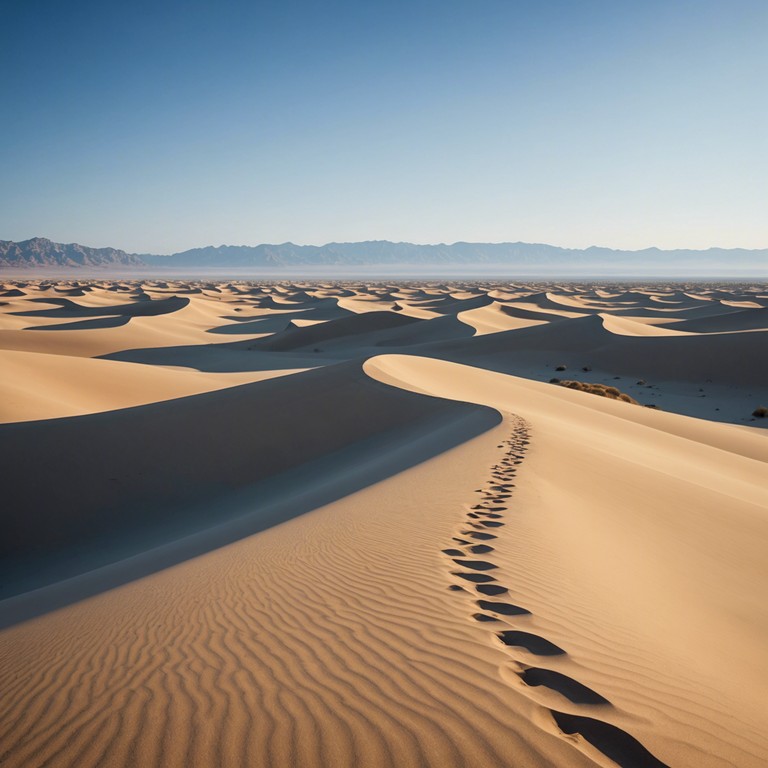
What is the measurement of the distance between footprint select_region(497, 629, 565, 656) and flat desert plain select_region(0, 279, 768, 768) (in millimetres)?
15

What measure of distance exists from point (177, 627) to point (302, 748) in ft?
5.56

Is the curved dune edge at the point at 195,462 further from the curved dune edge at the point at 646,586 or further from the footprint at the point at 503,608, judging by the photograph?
the footprint at the point at 503,608

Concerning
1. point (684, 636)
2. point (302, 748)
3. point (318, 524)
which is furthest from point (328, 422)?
point (302, 748)

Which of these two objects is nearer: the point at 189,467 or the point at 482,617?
the point at 482,617

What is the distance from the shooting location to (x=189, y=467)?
1168cm

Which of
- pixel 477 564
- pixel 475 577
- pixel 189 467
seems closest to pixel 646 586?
pixel 477 564

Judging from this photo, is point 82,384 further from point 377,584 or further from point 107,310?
point 107,310

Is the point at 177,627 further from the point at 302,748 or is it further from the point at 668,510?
the point at 668,510

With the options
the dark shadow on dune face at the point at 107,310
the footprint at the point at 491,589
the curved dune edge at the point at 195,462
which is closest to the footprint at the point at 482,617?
the footprint at the point at 491,589

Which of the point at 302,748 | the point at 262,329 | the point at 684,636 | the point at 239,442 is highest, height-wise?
the point at 302,748

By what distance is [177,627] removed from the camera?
3.61 m

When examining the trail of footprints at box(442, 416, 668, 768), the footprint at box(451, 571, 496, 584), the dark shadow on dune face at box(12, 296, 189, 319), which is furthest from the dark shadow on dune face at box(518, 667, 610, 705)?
the dark shadow on dune face at box(12, 296, 189, 319)

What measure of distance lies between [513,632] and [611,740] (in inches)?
35.3

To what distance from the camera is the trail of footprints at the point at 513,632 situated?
233cm
